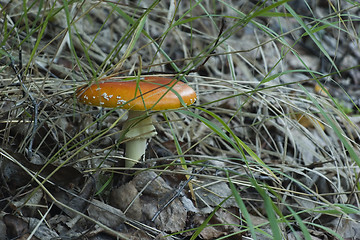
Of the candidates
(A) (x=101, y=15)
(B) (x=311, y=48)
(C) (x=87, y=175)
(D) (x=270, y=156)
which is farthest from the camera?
(B) (x=311, y=48)

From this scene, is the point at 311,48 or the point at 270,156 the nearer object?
the point at 270,156

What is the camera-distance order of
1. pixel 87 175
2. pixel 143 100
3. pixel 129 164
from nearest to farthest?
pixel 143 100
pixel 87 175
pixel 129 164

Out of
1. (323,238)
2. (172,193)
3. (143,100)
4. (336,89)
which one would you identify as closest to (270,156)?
(323,238)

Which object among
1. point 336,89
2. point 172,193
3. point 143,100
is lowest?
point 336,89

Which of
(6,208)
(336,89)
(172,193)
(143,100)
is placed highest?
(143,100)

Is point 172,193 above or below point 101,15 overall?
below

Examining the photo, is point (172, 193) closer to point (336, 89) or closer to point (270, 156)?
point (270, 156)

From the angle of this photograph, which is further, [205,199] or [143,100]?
[205,199]

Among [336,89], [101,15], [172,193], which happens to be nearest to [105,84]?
[172,193]

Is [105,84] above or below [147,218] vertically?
above

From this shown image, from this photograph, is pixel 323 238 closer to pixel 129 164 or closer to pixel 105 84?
pixel 129 164
